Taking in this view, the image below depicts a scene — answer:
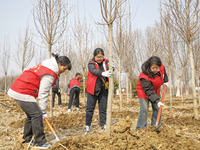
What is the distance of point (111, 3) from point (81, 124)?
304cm

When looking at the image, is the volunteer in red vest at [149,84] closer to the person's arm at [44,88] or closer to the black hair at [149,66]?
the black hair at [149,66]

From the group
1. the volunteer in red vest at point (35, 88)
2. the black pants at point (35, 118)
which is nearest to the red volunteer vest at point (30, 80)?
the volunteer in red vest at point (35, 88)

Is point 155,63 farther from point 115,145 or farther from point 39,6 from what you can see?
point 39,6

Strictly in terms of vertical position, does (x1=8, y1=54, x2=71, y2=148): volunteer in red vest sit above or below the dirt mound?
above

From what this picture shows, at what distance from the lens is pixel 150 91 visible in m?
3.02

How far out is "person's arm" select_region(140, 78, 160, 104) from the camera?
118 inches

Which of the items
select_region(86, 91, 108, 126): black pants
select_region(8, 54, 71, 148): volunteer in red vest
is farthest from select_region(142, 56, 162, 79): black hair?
select_region(8, 54, 71, 148): volunteer in red vest

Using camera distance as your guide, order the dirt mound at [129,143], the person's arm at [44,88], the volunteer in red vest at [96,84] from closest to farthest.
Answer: the dirt mound at [129,143], the person's arm at [44,88], the volunteer in red vest at [96,84]

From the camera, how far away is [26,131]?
2.84 metres

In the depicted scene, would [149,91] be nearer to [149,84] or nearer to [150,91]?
[150,91]

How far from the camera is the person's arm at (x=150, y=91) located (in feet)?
9.85

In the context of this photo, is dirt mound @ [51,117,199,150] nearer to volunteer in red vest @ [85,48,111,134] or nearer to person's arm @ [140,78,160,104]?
person's arm @ [140,78,160,104]

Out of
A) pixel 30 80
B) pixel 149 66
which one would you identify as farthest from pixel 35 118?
pixel 149 66

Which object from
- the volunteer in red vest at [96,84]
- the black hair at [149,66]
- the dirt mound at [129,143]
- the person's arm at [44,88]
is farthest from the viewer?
the volunteer in red vest at [96,84]
